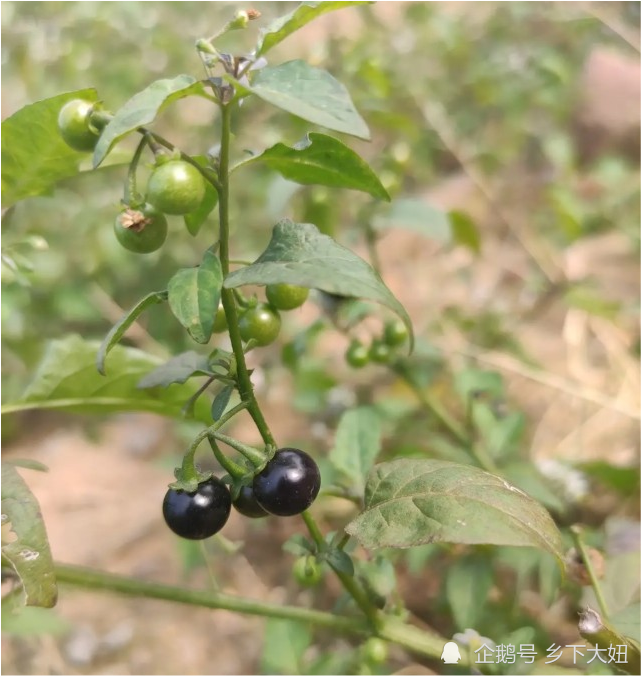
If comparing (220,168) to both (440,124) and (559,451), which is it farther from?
(440,124)

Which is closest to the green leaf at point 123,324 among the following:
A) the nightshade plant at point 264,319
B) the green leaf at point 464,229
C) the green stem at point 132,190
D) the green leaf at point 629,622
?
the nightshade plant at point 264,319

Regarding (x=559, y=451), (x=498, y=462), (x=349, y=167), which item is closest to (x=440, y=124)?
(x=559, y=451)

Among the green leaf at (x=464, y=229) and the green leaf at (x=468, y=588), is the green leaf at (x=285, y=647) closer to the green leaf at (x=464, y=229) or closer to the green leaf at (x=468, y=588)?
the green leaf at (x=468, y=588)

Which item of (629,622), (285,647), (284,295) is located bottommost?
(285,647)

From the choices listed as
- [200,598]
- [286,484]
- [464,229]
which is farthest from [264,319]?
[464,229]

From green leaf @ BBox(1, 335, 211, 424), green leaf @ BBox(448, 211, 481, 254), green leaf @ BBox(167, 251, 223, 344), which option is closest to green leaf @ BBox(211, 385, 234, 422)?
green leaf @ BBox(167, 251, 223, 344)

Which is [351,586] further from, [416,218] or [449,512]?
[416,218]

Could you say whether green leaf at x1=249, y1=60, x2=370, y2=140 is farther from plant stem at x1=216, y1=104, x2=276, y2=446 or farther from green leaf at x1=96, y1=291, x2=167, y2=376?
green leaf at x1=96, y1=291, x2=167, y2=376
